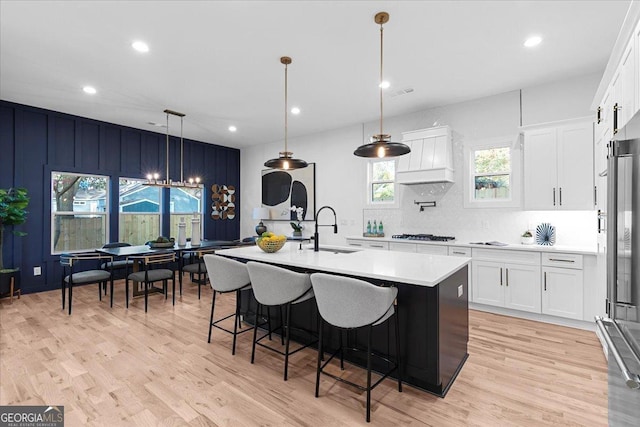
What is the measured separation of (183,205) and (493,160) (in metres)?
6.16

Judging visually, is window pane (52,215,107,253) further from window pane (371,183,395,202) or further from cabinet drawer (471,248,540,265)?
cabinet drawer (471,248,540,265)

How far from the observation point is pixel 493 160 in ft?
14.7

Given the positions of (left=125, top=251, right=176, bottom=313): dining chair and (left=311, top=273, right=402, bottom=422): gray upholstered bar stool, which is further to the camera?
(left=125, top=251, right=176, bottom=313): dining chair

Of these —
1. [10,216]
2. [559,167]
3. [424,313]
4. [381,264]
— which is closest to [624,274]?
[424,313]

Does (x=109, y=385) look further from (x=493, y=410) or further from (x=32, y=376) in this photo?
(x=493, y=410)

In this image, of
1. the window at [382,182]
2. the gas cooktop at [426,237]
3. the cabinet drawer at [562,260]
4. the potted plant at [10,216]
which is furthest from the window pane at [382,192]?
the potted plant at [10,216]

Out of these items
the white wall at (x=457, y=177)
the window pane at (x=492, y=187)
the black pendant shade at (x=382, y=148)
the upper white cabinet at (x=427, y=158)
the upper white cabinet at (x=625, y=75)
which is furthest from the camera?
the upper white cabinet at (x=427, y=158)

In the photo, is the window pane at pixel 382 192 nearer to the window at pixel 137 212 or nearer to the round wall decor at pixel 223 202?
the round wall decor at pixel 223 202

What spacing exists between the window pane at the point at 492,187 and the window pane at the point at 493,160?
103 millimetres

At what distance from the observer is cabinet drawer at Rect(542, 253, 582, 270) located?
3.47m

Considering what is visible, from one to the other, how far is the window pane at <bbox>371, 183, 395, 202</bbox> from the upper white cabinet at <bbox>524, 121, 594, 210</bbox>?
6.87 ft

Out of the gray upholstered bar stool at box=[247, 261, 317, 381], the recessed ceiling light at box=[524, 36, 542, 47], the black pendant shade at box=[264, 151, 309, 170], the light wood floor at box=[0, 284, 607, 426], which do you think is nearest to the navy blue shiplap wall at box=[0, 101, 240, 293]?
the light wood floor at box=[0, 284, 607, 426]

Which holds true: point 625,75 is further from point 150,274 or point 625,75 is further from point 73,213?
point 73,213

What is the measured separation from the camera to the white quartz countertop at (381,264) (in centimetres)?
211
